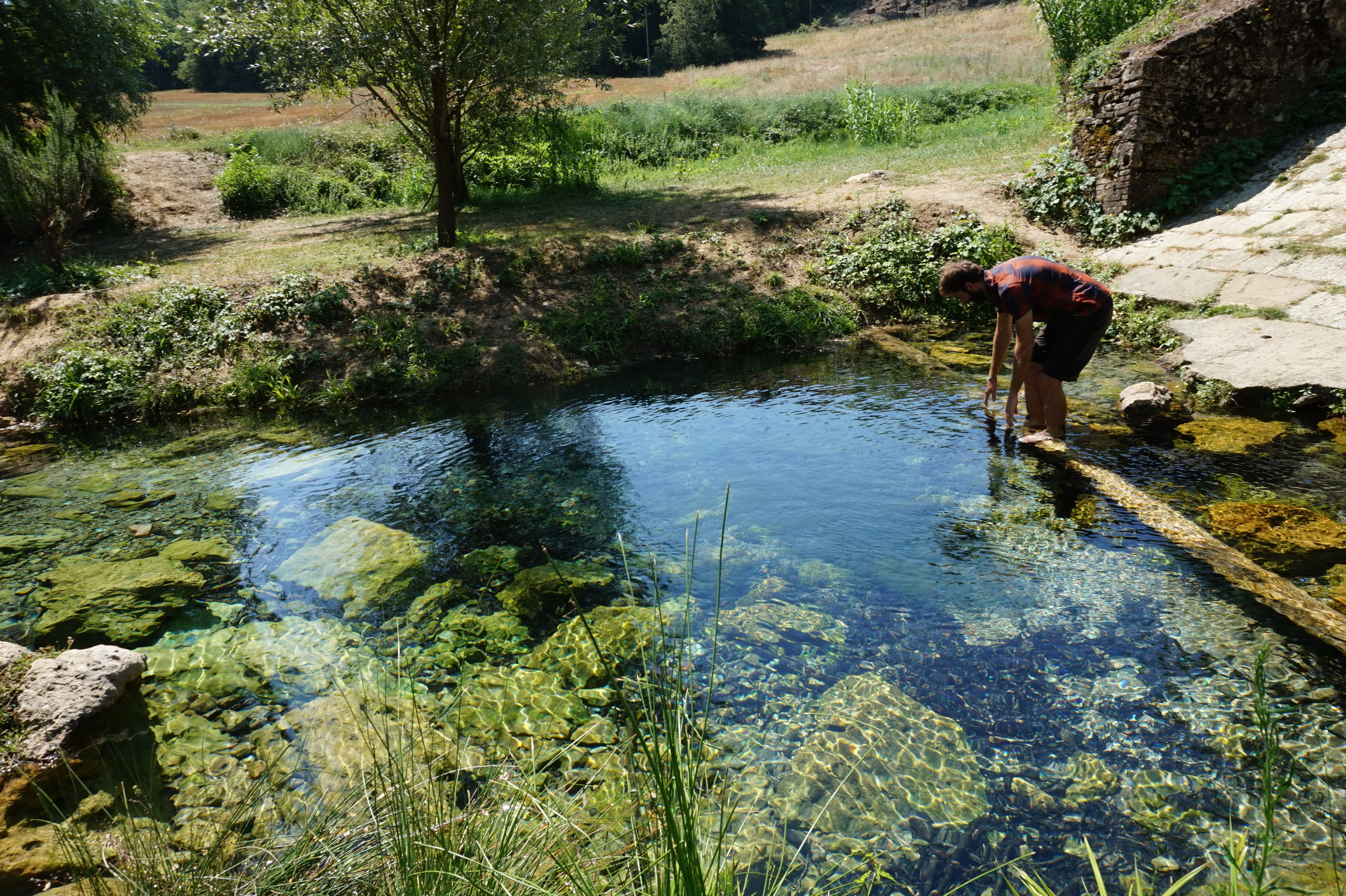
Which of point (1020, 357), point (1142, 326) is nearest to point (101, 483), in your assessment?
point (1020, 357)

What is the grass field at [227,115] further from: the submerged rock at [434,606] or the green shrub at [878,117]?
the submerged rock at [434,606]

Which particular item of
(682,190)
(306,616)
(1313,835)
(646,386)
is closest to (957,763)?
(1313,835)

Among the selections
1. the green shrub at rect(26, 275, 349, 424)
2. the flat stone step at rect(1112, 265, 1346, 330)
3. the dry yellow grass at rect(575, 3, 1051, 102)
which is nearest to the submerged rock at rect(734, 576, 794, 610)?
the flat stone step at rect(1112, 265, 1346, 330)

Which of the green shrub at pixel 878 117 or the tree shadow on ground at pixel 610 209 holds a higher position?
the green shrub at pixel 878 117

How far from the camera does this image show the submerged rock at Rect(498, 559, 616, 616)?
5195 millimetres

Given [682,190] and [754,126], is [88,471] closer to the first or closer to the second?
[682,190]

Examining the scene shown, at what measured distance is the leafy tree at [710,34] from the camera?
52875 mm

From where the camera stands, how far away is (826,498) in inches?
254

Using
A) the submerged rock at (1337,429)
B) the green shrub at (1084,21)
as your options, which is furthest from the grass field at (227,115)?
the submerged rock at (1337,429)

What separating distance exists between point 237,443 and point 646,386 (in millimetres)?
4981

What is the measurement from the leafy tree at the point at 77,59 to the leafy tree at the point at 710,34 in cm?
4099

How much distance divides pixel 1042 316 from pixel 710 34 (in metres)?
54.1

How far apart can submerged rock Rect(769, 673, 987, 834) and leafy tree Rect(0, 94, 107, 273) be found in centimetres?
1343

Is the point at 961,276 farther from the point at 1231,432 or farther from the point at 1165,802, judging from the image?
the point at 1165,802
